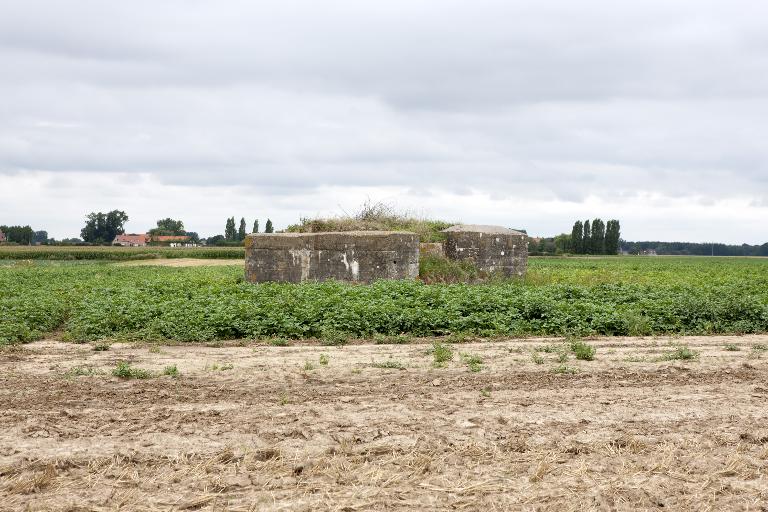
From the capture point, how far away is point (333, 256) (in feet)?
59.0

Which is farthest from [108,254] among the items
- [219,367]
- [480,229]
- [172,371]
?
[172,371]

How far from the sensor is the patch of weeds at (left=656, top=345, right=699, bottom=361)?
9695mm

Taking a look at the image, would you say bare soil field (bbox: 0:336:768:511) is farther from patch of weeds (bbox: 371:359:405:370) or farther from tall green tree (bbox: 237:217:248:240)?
tall green tree (bbox: 237:217:248:240)

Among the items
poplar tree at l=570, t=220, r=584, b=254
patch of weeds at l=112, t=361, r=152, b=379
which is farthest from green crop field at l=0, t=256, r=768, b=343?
poplar tree at l=570, t=220, r=584, b=254

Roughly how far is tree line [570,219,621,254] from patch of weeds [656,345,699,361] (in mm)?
74661

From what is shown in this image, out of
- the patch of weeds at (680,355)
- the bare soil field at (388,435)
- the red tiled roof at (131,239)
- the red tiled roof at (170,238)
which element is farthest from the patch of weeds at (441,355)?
the red tiled roof at (131,239)

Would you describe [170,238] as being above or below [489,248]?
above

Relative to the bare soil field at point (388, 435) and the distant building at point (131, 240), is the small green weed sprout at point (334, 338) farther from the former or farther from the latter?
the distant building at point (131, 240)

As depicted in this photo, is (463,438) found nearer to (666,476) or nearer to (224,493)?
(666,476)

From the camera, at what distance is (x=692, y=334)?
12.5 meters

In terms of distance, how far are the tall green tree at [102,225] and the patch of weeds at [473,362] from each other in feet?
319

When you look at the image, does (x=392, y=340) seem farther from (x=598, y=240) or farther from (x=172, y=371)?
(x=598, y=240)

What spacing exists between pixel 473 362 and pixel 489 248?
10883 mm

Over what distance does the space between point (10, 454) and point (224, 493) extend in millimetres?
1949
